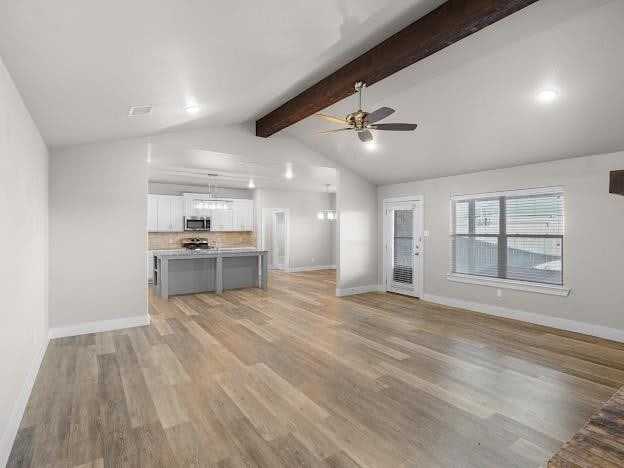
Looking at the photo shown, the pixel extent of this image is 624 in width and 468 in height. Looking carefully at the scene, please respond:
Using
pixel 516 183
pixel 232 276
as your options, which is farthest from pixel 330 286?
pixel 516 183

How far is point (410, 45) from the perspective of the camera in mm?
2963

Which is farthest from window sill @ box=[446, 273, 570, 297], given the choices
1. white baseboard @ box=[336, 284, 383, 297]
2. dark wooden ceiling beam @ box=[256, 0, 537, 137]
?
dark wooden ceiling beam @ box=[256, 0, 537, 137]

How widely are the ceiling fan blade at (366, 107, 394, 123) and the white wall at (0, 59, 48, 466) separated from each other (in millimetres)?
2707

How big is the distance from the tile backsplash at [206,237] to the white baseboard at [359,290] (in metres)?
4.45

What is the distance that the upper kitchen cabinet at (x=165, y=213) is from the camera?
875cm

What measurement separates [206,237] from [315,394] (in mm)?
7916

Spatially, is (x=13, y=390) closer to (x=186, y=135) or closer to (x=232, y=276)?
(x=186, y=135)

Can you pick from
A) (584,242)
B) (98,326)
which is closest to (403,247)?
(584,242)

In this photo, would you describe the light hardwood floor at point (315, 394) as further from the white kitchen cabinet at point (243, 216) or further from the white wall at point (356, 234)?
the white kitchen cabinet at point (243, 216)

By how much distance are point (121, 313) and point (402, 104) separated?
15.4 feet

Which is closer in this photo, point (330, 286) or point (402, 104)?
point (402, 104)

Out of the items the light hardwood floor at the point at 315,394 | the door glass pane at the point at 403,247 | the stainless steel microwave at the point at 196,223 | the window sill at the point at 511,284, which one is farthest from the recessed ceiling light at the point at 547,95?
the stainless steel microwave at the point at 196,223

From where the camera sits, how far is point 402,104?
4.29 m

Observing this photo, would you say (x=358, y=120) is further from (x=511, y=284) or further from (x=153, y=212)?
(x=153, y=212)
